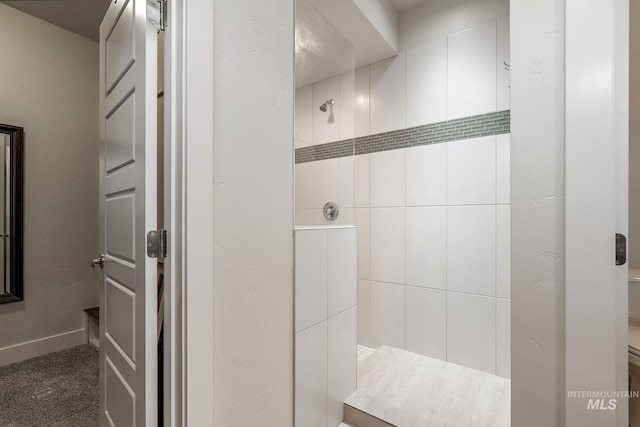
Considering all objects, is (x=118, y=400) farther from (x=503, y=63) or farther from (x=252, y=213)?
(x=503, y=63)

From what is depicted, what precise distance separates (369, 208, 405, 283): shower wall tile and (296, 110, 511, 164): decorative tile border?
493mm

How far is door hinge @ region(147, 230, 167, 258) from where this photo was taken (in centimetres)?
93

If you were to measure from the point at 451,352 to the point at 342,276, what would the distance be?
1.04 metres

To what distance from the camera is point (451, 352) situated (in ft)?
6.45

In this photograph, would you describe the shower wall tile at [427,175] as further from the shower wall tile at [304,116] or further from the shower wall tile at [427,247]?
the shower wall tile at [304,116]

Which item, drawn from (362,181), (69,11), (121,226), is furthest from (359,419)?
(69,11)

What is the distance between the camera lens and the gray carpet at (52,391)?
5.09 feet

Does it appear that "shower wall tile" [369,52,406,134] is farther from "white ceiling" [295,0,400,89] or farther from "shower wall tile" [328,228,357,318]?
"shower wall tile" [328,228,357,318]

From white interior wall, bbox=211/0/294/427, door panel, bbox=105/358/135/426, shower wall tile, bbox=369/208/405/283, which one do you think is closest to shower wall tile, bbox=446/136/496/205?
shower wall tile, bbox=369/208/405/283

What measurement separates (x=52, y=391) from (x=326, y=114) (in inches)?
91.5

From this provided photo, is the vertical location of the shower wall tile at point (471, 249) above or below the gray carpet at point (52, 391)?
above

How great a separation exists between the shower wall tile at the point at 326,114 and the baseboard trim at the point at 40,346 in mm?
2543

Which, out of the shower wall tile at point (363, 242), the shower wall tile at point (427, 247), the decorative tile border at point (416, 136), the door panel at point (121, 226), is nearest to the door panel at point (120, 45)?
the door panel at point (121, 226)

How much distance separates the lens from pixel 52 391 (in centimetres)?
178
